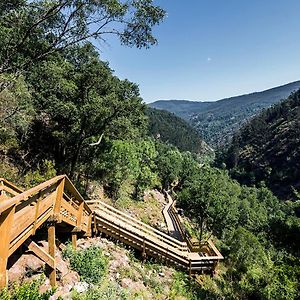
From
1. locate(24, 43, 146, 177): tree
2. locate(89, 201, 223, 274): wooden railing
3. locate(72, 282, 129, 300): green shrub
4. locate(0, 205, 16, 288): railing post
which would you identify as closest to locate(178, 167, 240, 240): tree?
locate(24, 43, 146, 177): tree

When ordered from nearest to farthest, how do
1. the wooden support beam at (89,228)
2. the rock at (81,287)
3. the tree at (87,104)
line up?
the rock at (81,287), the wooden support beam at (89,228), the tree at (87,104)

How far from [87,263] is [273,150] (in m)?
108

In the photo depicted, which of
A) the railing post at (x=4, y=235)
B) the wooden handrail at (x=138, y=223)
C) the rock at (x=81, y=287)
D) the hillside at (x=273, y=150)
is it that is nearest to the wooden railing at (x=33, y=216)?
the railing post at (x=4, y=235)

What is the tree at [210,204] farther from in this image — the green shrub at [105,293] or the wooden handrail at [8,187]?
the wooden handrail at [8,187]

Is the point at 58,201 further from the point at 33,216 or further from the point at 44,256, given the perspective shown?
the point at 33,216

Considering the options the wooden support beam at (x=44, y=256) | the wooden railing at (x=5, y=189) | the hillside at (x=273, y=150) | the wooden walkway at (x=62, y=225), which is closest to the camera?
the wooden walkway at (x=62, y=225)

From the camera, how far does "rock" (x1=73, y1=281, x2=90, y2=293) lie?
246 inches

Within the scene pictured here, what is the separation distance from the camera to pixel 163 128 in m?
131

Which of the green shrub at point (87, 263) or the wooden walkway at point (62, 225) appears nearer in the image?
the wooden walkway at point (62, 225)

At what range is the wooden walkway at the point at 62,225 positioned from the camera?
3.90m

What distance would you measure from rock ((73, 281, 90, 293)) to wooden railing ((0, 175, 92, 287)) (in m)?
0.59

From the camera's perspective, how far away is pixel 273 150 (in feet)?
344

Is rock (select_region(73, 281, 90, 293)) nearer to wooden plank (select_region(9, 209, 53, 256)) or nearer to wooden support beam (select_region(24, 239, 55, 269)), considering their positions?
wooden support beam (select_region(24, 239, 55, 269))

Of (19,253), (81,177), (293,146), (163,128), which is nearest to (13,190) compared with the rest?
(19,253)
